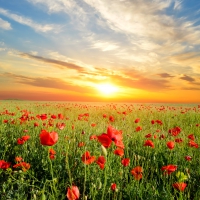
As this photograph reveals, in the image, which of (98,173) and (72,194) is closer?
(72,194)

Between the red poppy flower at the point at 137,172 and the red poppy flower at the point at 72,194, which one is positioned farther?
the red poppy flower at the point at 137,172

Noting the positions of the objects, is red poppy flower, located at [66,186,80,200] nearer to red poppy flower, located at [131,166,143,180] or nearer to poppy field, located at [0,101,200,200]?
poppy field, located at [0,101,200,200]

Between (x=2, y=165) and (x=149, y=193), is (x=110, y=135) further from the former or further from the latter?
(x=2, y=165)

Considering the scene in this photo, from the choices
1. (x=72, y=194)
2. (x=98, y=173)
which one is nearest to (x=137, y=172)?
(x=98, y=173)

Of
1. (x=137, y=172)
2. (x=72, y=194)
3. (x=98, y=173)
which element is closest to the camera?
(x=72, y=194)

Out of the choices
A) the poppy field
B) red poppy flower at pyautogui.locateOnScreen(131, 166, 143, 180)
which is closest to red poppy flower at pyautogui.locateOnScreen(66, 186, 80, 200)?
the poppy field

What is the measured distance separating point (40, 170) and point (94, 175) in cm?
90

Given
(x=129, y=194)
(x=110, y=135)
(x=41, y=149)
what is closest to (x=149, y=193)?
(x=129, y=194)

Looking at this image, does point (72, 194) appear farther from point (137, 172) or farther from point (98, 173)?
point (98, 173)

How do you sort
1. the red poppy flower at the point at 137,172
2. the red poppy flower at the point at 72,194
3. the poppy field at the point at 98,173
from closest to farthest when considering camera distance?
the red poppy flower at the point at 72,194, the poppy field at the point at 98,173, the red poppy flower at the point at 137,172

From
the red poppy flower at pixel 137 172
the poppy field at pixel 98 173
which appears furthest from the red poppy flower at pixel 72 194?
the red poppy flower at pixel 137 172

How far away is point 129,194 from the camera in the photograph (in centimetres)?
247

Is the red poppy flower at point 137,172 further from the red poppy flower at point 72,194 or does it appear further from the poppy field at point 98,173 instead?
the red poppy flower at point 72,194

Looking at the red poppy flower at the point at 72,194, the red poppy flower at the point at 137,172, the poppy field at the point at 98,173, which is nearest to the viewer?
the red poppy flower at the point at 72,194
